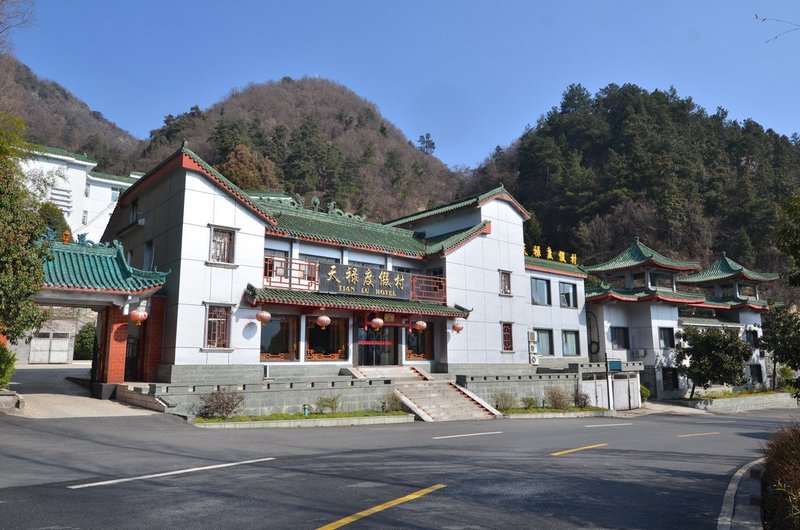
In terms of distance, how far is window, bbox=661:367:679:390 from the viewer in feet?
114

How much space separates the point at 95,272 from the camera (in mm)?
17094

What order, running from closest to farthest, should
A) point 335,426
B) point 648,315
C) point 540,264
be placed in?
point 335,426, point 540,264, point 648,315

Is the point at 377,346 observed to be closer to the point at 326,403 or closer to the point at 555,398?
the point at 326,403

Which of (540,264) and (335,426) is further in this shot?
(540,264)

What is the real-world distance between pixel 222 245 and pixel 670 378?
28368mm

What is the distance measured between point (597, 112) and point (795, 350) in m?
72.5

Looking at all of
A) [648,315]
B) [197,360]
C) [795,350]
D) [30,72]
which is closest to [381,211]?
[648,315]

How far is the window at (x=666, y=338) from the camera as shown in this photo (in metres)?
34.7

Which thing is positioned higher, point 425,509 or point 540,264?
point 540,264

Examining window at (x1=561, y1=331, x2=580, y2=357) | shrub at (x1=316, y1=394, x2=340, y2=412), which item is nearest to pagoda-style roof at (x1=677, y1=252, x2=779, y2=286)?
window at (x1=561, y1=331, x2=580, y2=357)

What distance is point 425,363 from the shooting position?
25234 mm

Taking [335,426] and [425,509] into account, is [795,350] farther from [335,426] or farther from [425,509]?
[335,426]

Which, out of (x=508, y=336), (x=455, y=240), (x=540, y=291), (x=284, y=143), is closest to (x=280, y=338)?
(x=455, y=240)

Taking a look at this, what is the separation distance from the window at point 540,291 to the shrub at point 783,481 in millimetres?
21710
